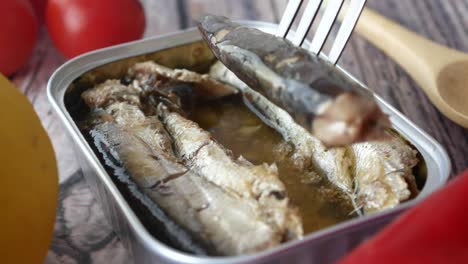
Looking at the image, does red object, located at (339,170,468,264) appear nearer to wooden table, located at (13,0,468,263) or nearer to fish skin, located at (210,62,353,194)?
fish skin, located at (210,62,353,194)

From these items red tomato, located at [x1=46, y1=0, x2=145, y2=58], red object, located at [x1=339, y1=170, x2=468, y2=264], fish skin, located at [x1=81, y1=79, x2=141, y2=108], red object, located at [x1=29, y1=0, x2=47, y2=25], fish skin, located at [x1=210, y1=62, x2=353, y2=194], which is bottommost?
red object, located at [x1=29, y1=0, x2=47, y2=25]

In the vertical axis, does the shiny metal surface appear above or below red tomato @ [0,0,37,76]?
above

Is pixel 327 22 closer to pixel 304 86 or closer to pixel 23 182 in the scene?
pixel 304 86

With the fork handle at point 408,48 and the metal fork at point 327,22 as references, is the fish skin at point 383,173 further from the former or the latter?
the fork handle at point 408,48

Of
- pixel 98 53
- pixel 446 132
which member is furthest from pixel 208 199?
pixel 446 132

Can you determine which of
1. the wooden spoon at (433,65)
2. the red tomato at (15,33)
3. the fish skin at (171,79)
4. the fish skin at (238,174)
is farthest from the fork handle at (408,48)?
the red tomato at (15,33)

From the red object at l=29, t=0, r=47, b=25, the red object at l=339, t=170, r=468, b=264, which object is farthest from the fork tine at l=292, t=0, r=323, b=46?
the red object at l=29, t=0, r=47, b=25

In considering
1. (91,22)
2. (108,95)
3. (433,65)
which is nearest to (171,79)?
(108,95)

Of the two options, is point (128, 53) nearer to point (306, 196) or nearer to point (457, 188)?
point (306, 196)
